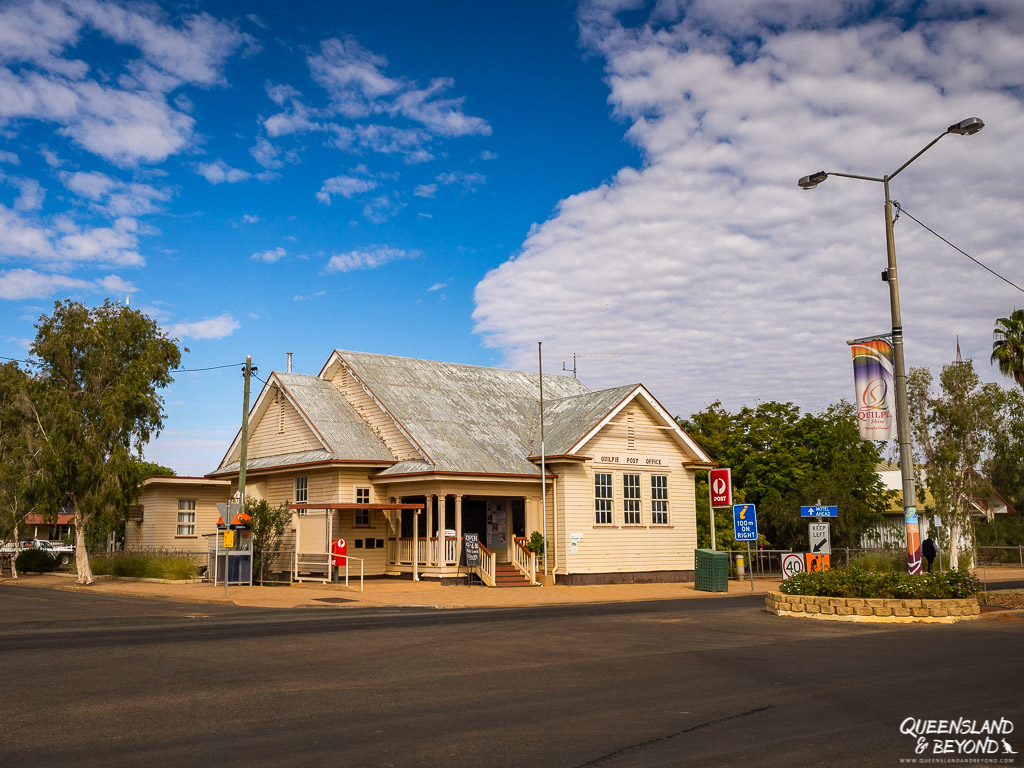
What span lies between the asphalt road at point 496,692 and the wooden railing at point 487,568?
12516 mm

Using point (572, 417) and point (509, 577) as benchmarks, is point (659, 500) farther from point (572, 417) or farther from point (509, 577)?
point (509, 577)

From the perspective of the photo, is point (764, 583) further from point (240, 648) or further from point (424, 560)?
point (240, 648)

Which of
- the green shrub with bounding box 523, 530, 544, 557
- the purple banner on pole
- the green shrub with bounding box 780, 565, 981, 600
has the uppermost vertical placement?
the purple banner on pole

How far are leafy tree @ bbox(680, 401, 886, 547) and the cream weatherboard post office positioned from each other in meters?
7.70

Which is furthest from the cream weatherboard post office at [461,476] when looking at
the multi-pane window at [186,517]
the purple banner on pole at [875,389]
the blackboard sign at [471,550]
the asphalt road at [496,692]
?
the purple banner on pole at [875,389]

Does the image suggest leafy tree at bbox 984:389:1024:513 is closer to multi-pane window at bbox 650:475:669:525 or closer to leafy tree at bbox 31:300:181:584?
multi-pane window at bbox 650:475:669:525

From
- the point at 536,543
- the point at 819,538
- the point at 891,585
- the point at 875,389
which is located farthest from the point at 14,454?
the point at 891,585

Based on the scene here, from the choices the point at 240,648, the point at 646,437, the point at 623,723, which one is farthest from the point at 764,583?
the point at 623,723

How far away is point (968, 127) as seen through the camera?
16156mm

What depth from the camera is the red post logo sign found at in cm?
2912

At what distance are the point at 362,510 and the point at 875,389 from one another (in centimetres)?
1960

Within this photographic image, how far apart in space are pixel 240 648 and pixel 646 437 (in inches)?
889

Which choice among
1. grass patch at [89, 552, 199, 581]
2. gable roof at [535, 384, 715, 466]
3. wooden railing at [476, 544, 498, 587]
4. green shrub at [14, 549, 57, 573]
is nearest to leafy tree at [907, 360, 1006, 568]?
gable roof at [535, 384, 715, 466]

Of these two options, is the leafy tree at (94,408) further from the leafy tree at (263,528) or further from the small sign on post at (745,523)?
the small sign on post at (745,523)
